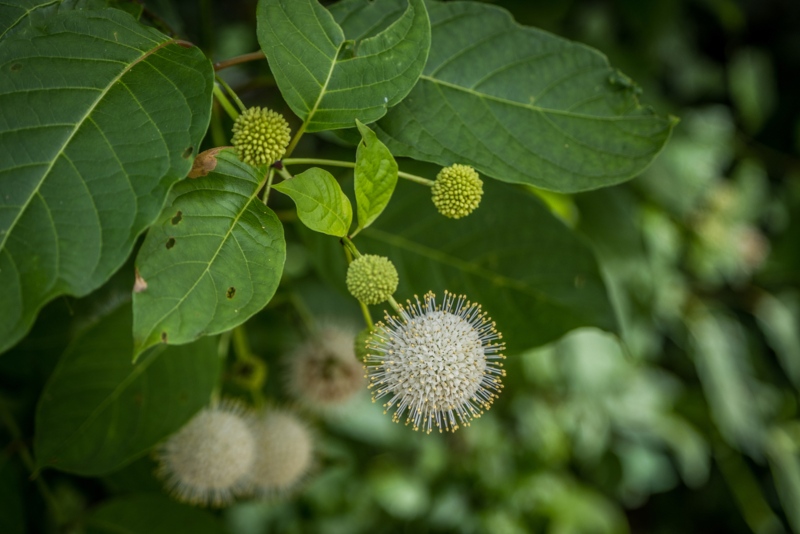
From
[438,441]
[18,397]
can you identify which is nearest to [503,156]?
[18,397]

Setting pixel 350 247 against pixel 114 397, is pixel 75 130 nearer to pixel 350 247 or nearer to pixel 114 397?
pixel 350 247

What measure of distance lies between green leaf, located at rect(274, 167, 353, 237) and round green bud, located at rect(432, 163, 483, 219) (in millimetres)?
159

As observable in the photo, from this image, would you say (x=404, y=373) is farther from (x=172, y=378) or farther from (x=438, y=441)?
(x=438, y=441)

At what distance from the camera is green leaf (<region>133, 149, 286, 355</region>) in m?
0.83

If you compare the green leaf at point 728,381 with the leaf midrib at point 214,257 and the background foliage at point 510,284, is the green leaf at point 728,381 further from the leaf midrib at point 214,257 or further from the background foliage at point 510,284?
the leaf midrib at point 214,257

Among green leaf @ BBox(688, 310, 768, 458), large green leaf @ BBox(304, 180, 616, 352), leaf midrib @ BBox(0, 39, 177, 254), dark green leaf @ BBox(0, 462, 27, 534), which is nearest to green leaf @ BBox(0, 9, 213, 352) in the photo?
leaf midrib @ BBox(0, 39, 177, 254)

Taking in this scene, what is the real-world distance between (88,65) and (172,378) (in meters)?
0.59

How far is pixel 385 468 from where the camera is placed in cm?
247

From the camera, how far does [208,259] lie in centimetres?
86

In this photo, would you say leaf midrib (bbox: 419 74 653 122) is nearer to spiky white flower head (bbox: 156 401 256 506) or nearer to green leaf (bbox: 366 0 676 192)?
green leaf (bbox: 366 0 676 192)

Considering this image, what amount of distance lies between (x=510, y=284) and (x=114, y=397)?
2.44 feet

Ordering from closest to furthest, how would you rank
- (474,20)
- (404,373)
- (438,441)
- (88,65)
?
1. (88,65)
2. (404,373)
3. (474,20)
4. (438,441)

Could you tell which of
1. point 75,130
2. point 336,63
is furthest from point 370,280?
point 75,130

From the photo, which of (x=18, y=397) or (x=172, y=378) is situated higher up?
(x=172, y=378)
